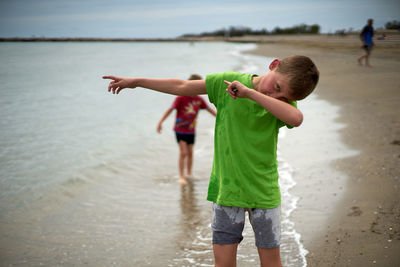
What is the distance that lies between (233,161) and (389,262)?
185cm

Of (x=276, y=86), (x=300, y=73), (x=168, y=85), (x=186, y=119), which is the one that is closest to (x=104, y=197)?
(x=186, y=119)

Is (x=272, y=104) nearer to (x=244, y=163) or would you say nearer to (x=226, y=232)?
(x=244, y=163)

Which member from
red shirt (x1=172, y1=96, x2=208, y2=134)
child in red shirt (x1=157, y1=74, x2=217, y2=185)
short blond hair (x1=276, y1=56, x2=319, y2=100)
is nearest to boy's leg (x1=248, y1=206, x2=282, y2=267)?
short blond hair (x1=276, y1=56, x2=319, y2=100)

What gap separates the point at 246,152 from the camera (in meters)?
2.06

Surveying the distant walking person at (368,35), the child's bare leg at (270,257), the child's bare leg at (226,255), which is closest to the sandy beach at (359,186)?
the distant walking person at (368,35)

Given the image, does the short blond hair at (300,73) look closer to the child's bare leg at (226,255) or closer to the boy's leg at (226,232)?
the boy's leg at (226,232)

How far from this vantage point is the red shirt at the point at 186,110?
5.83 metres

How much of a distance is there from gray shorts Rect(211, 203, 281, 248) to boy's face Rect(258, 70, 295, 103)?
2.15ft

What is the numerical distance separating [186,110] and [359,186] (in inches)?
109

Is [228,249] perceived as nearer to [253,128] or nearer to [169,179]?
[253,128]

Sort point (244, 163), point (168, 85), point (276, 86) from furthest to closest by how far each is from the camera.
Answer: point (168, 85) < point (244, 163) < point (276, 86)

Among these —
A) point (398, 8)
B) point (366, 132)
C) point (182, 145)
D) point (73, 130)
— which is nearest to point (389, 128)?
point (366, 132)

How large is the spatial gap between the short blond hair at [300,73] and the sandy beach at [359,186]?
1924mm

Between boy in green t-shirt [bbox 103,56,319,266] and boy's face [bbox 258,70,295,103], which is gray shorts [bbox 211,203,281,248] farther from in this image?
boy's face [bbox 258,70,295,103]
